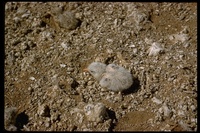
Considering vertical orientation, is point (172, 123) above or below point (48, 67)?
below

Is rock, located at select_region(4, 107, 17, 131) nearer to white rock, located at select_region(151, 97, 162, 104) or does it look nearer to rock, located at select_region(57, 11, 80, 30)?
rock, located at select_region(57, 11, 80, 30)

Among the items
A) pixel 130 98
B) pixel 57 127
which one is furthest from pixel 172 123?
pixel 57 127

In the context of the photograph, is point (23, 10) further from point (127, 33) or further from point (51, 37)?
point (127, 33)

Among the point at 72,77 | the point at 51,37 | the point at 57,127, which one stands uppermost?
the point at 51,37

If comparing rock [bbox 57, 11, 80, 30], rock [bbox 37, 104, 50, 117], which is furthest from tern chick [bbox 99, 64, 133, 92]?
rock [bbox 57, 11, 80, 30]

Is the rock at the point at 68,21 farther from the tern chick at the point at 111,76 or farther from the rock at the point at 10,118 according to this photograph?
the rock at the point at 10,118

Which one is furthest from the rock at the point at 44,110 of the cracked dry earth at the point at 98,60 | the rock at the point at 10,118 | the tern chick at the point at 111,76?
the tern chick at the point at 111,76

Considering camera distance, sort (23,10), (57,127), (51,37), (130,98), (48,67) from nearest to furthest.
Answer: (57,127)
(130,98)
(48,67)
(51,37)
(23,10)

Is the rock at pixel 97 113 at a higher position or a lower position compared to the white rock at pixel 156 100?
lower

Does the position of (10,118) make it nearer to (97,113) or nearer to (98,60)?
(97,113)
